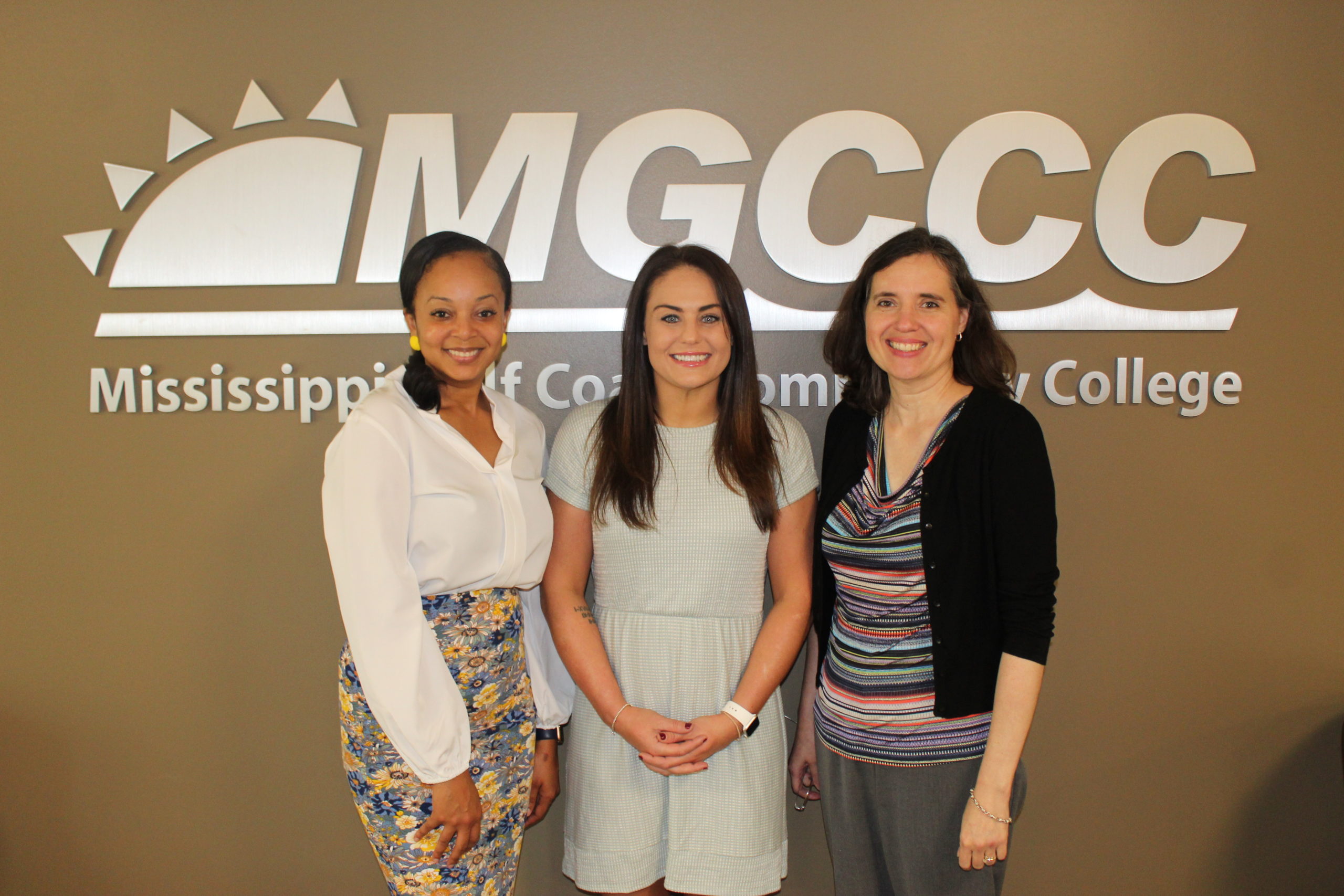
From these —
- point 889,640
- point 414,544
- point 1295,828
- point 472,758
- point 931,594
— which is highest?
point 414,544

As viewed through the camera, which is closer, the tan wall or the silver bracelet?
the silver bracelet

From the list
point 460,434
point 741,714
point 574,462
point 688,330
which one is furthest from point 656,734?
point 688,330

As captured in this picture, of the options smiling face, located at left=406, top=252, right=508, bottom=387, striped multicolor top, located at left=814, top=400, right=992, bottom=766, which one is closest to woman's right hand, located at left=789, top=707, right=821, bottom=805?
striped multicolor top, located at left=814, top=400, right=992, bottom=766

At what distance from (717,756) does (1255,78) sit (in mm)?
2536

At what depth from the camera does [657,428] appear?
77.1 inches

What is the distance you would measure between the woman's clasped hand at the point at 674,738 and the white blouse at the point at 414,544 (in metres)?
0.36

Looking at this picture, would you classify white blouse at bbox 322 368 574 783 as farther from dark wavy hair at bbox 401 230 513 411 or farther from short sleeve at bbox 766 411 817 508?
short sleeve at bbox 766 411 817 508

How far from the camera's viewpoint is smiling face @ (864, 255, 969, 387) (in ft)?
5.85

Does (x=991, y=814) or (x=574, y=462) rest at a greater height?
(x=574, y=462)

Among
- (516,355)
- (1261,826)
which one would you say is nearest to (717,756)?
(516,355)

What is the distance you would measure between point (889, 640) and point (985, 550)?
281mm

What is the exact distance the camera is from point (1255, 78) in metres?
2.47

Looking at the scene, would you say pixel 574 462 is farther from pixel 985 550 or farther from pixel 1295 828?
pixel 1295 828

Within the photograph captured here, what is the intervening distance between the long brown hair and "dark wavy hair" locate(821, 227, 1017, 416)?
274 mm
